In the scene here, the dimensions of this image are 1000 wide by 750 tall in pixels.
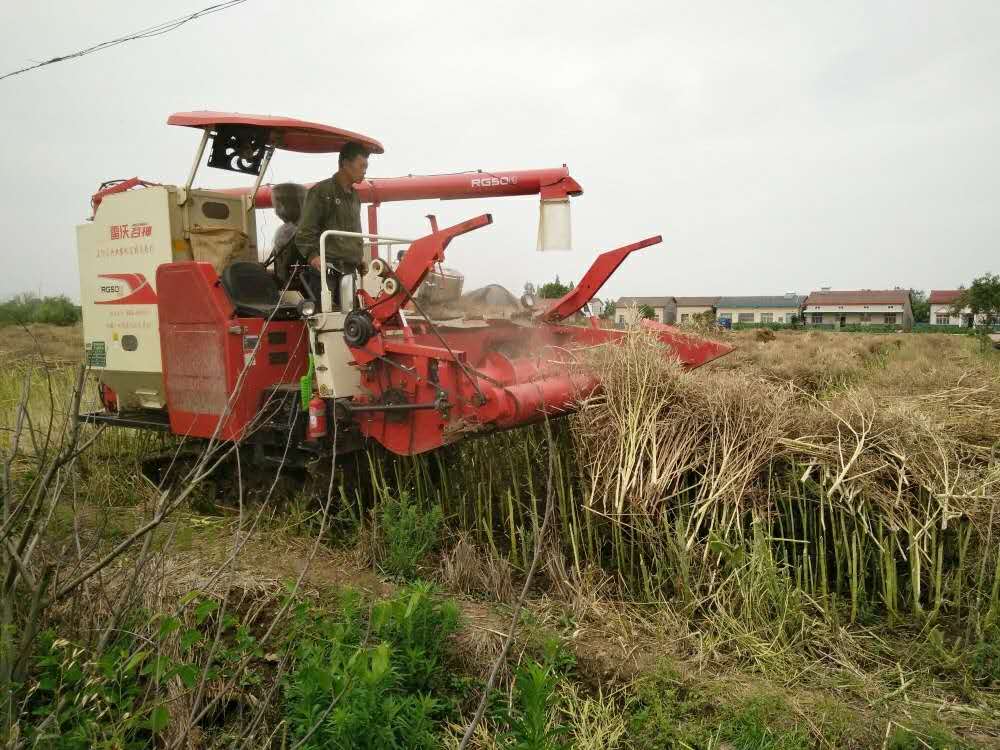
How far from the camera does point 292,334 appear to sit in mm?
5219

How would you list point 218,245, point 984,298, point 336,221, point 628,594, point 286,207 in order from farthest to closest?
1. point 984,298
2. point 286,207
3. point 218,245
4. point 336,221
5. point 628,594

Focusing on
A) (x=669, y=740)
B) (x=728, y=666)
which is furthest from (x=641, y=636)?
(x=669, y=740)

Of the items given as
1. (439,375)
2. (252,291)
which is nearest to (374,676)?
(439,375)

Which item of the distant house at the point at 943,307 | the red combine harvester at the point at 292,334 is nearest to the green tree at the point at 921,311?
the distant house at the point at 943,307

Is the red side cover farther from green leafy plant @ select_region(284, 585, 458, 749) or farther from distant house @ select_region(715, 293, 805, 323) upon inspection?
distant house @ select_region(715, 293, 805, 323)

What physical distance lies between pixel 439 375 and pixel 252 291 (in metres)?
1.92

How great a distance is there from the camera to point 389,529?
170 inches

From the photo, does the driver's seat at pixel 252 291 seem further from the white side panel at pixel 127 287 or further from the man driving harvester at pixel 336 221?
the white side panel at pixel 127 287

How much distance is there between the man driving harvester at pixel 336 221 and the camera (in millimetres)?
5074

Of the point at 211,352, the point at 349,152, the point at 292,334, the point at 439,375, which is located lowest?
the point at 439,375

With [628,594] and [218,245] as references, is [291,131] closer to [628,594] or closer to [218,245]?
[218,245]

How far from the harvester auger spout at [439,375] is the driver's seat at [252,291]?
90 centimetres

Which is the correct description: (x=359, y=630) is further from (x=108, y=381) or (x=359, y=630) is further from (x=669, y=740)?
(x=108, y=381)

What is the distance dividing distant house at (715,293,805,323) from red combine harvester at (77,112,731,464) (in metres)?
58.3
